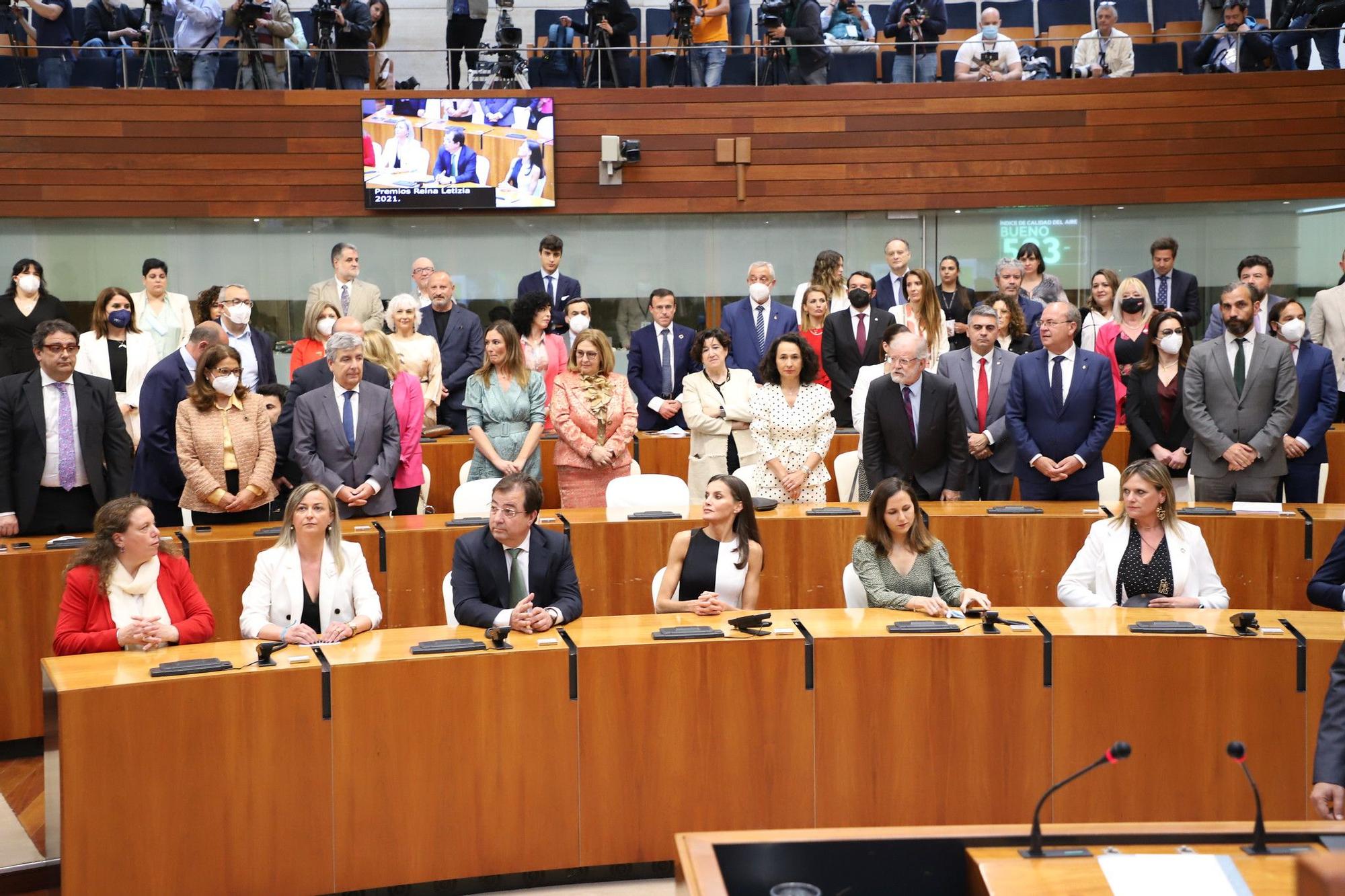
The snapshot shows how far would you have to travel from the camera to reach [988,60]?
36.3 ft

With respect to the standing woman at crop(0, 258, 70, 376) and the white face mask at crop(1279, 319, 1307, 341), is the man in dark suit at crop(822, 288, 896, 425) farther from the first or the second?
the standing woman at crop(0, 258, 70, 376)

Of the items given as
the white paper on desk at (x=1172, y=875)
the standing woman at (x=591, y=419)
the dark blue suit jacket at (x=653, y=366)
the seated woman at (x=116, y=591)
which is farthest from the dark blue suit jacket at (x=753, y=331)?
the white paper on desk at (x=1172, y=875)

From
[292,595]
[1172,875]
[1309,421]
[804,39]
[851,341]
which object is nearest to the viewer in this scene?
[1172,875]

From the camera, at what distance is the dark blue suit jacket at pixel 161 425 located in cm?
622

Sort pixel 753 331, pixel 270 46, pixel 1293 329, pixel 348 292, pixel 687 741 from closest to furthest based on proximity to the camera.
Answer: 1. pixel 687 741
2. pixel 1293 329
3. pixel 753 331
4. pixel 348 292
5. pixel 270 46

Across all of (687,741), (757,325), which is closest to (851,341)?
(757,325)

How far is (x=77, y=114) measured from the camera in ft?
35.0

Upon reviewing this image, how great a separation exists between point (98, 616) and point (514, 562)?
145cm

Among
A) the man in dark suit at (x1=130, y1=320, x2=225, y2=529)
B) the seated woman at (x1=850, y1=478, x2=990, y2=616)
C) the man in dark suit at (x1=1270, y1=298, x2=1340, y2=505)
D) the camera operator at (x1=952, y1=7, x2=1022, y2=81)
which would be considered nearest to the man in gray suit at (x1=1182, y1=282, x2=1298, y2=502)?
the man in dark suit at (x1=1270, y1=298, x2=1340, y2=505)

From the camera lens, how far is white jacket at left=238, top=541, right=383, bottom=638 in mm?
4785

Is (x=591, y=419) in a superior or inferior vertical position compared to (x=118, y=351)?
inferior

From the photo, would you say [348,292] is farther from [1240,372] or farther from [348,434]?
[1240,372]

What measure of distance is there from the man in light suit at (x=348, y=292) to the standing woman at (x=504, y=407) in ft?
6.62

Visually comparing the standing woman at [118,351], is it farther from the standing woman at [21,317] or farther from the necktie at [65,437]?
the necktie at [65,437]
